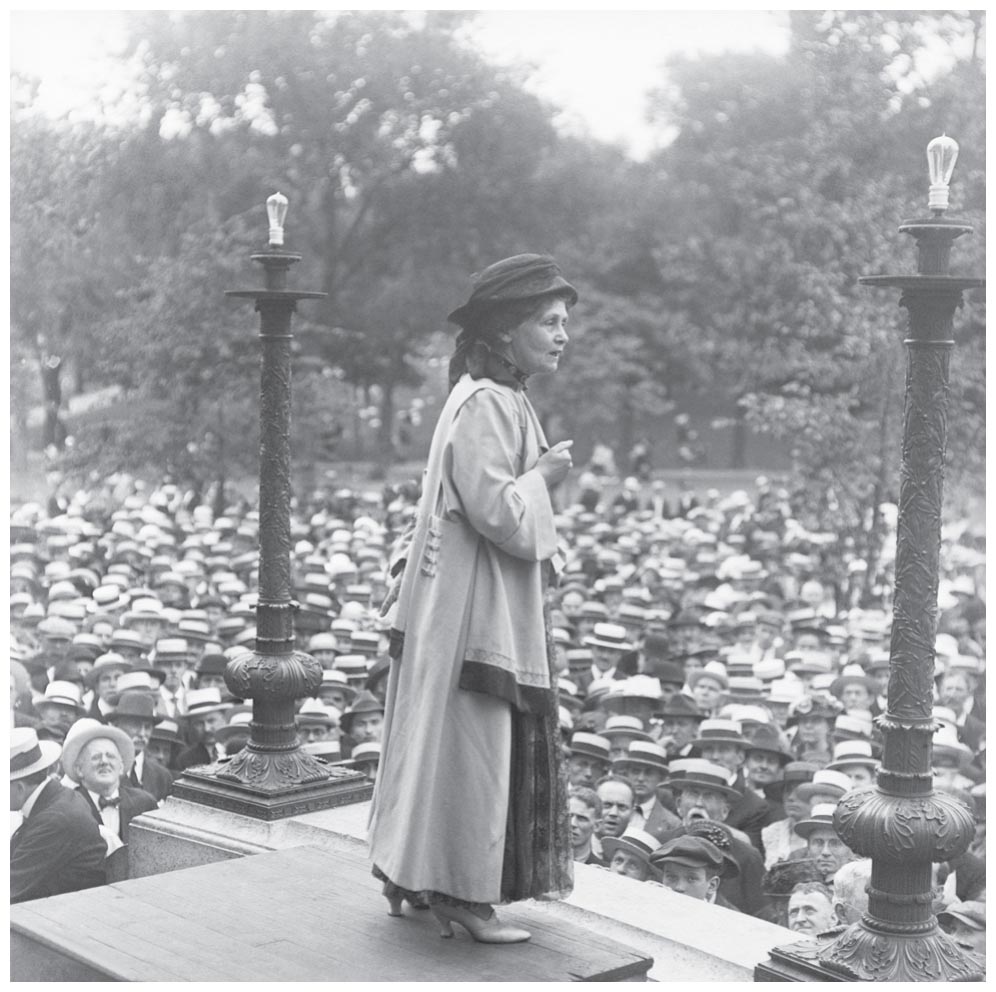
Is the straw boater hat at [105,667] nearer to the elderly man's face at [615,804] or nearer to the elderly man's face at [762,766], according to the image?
the elderly man's face at [615,804]

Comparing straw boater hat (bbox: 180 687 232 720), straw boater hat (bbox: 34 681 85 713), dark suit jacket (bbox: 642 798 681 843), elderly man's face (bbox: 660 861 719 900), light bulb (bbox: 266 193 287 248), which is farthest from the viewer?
straw boater hat (bbox: 180 687 232 720)

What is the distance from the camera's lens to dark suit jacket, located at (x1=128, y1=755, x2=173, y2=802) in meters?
9.00

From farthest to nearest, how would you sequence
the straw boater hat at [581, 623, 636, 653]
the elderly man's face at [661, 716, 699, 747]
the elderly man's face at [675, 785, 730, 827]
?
the straw boater hat at [581, 623, 636, 653]
the elderly man's face at [661, 716, 699, 747]
the elderly man's face at [675, 785, 730, 827]

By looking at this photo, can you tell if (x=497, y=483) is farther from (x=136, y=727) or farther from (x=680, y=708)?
(x=680, y=708)

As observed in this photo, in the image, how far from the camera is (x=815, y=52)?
66.8ft

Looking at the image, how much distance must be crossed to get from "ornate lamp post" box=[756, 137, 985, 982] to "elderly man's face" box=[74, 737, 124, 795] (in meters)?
4.50

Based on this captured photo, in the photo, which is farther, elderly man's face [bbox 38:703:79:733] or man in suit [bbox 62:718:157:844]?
elderly man's face [bbox 38:703:79:733]

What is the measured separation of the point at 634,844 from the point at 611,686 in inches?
151

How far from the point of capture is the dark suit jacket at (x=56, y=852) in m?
7.12

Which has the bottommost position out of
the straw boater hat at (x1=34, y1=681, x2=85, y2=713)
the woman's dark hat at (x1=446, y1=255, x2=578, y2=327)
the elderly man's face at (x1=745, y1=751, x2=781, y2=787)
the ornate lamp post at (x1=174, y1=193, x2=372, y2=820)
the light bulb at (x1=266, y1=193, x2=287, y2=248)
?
the elderly man's face at (x1=745, y1=751, x2=781, y2=787)

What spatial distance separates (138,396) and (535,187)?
1358 cm

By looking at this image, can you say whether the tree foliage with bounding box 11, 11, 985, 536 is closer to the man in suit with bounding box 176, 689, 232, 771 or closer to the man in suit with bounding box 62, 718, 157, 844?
the man in suit with bounding box 176, 689, 232, 771

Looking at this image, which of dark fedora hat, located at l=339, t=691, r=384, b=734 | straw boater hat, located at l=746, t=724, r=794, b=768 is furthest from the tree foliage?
dark fedora hat, located at l=339, t=691, r=384, b=734

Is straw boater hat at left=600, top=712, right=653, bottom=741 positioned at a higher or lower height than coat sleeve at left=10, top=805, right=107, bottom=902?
higher
